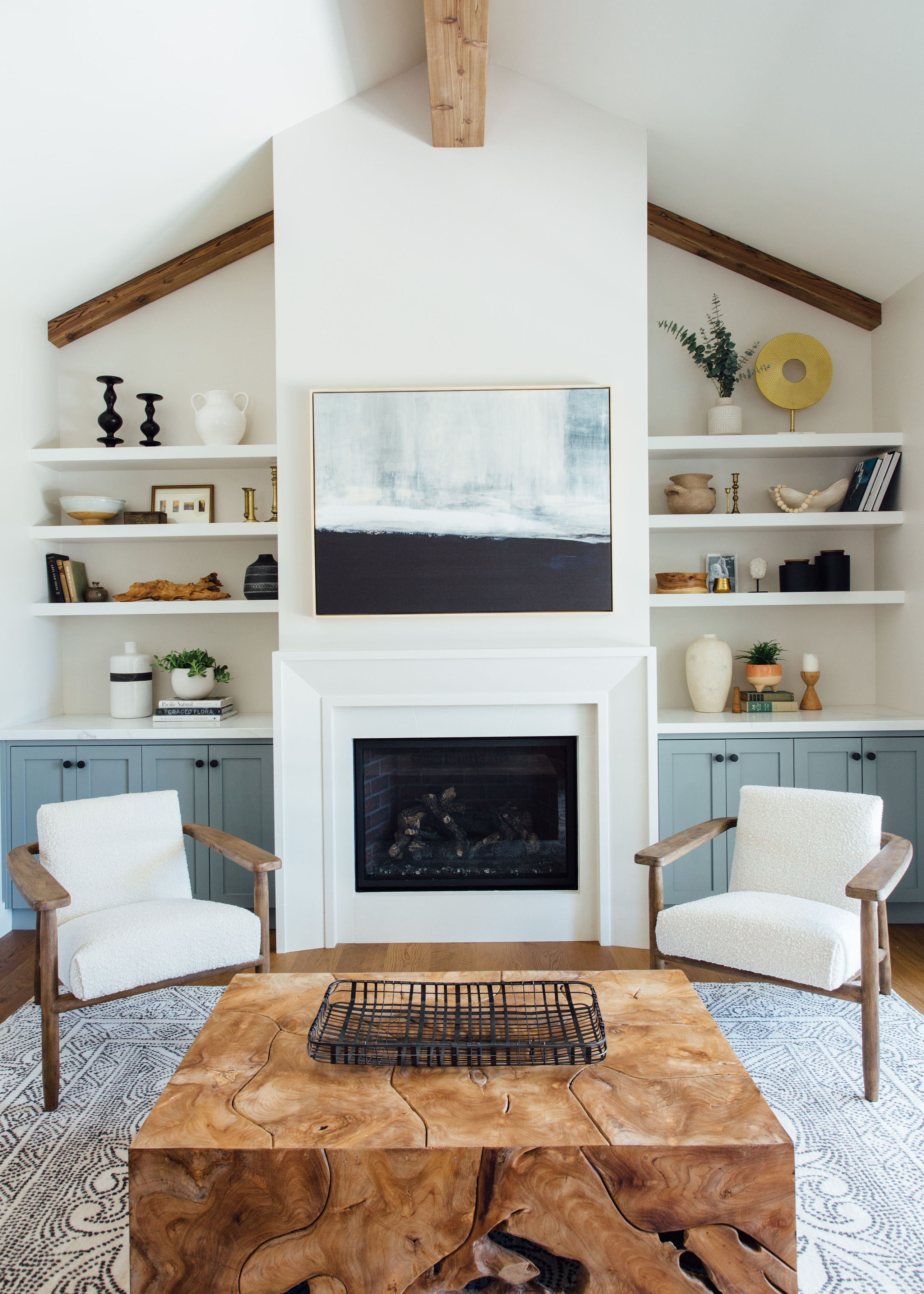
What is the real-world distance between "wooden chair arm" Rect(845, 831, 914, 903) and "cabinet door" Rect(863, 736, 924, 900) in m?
0.88

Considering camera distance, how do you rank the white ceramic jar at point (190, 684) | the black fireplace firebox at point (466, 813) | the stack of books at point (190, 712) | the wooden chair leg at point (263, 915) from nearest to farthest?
1. the wooden chair leg at point (263, 915)
2. the black fireplace firebox at point (466, 813)
3. the stack of books at point (190, 712)
4. the white ceramic jar at point (190, 684)

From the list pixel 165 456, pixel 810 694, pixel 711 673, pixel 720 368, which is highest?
pixel 720 368

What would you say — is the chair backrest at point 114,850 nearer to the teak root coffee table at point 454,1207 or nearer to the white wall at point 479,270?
the white wall at point 479,270

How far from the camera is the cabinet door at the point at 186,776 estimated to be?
3566mm

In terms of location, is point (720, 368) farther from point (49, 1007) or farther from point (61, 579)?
point (49, 1007)

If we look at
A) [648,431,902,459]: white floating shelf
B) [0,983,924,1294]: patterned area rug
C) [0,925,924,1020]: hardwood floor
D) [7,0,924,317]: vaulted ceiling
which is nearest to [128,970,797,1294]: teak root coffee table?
[0,983,924,1294]: patterned area rug

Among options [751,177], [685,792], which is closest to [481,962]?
[685,792]

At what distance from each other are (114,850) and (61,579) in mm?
1666

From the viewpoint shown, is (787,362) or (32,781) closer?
(32,781)

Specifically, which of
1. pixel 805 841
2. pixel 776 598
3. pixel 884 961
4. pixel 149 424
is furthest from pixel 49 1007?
pixel 776 598

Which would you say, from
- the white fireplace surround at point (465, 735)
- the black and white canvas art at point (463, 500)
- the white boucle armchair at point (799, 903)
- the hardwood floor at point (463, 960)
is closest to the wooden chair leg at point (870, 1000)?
the white boucle armchair at point (799, 903)

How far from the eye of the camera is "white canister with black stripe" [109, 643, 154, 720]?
12.5 feet

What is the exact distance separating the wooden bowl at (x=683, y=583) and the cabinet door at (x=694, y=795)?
70 cm

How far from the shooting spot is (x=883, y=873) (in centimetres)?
234
